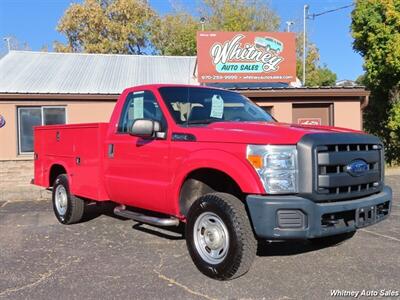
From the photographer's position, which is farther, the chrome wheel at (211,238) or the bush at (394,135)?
the bush at (394,135)

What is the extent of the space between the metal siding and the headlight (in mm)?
10876

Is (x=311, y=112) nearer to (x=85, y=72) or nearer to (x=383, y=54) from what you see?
(x=383, y=54)

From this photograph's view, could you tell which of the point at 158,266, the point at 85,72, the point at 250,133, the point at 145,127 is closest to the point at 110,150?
the point at 145,127

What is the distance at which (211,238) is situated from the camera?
4.69 meters

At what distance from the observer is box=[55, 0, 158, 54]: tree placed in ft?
113

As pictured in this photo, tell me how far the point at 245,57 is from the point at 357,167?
11.2 metres

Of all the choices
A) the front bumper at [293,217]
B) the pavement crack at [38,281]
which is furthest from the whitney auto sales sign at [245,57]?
the front bumper at [293,217]

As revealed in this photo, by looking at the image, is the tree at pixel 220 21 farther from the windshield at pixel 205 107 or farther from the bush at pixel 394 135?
the windshield at pixel 205 107

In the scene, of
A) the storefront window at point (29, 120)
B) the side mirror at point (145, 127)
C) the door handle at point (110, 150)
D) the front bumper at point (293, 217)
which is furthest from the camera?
the storefront window at point (29, 120)

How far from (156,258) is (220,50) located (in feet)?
35.1

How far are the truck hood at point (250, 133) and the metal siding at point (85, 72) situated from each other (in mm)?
10058

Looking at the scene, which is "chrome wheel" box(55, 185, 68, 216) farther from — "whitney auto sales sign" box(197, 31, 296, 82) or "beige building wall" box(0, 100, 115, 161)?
"whitney auto sales sign" box(197, 31, 296, 82)

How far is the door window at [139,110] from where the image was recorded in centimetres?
558

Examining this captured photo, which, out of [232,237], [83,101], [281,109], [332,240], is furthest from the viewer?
[281,109]
